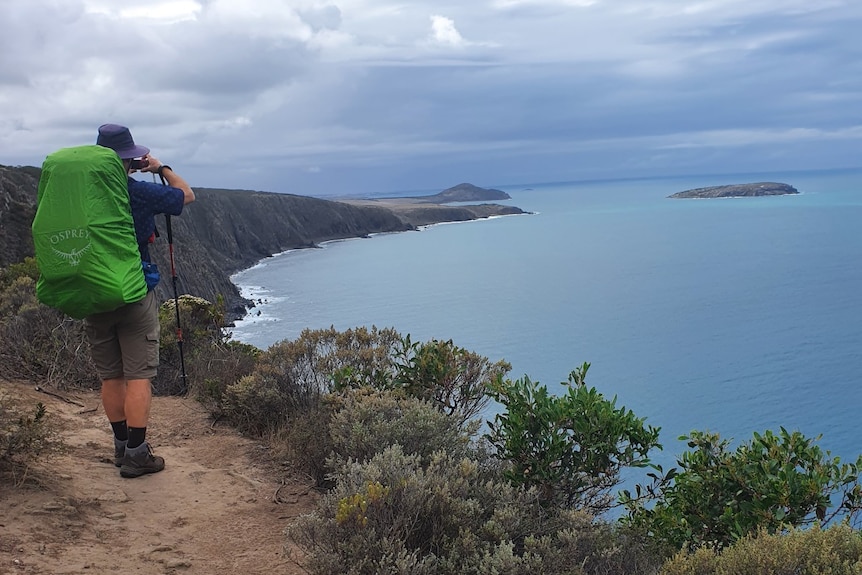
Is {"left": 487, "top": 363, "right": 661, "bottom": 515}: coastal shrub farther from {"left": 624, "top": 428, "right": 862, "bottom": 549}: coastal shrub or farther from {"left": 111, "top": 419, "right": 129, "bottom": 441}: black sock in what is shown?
{"left": 111, "top": 419, "right": 129, "bottom": 441}: black sock

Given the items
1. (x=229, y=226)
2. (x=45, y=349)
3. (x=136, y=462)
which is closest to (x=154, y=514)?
(x=136, y=462)

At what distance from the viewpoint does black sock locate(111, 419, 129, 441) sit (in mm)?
4719

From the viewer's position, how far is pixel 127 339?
4.43 meters

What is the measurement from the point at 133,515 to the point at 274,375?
2475 millimetres

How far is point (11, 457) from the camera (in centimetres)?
424

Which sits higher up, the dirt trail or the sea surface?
the dirt trail

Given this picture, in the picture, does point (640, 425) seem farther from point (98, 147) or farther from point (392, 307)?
point (392, 307)

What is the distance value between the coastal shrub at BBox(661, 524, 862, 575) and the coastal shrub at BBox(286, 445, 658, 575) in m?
0.50

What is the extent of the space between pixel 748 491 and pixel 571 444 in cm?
96

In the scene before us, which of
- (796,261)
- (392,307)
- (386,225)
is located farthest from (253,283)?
(386,225)

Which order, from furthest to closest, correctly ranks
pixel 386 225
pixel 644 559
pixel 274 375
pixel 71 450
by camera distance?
pixel 386 225
pixel 274 375
pixel 71 450
pixel 644 559

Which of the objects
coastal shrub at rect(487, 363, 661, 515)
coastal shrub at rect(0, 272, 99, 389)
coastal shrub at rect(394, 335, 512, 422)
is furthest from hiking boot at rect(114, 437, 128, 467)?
coastal shrub at rect(0, 272, 99, 389)

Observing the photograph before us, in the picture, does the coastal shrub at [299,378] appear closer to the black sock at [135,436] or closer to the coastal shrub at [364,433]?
the coastal shrub at [364,433]

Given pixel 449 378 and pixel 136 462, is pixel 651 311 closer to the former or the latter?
pixel 449 378
